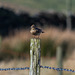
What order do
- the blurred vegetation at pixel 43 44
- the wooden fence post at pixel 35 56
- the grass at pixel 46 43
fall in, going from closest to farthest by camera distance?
1. the wooden fence post at pixel 35 56
2. the blurred vegetation at pixel 43 44
3. the grass at pixel 46 43

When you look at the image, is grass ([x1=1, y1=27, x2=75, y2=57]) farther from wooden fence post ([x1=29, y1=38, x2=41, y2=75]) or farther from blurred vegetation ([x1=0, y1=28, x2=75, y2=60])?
wooden fence post ([x1=29, y1=38, x2=41, y2=75])

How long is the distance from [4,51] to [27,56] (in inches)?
54.4

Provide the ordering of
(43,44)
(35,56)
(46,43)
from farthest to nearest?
(46,43)
(43,44)
(35,56)

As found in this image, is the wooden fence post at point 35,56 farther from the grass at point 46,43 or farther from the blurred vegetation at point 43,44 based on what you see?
the grass at point 46,43

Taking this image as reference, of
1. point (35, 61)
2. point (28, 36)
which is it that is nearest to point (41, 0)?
point (28, 36)

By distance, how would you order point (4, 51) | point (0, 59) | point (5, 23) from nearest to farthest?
point (0, 59) → point (4, 51) → point (5, 23)

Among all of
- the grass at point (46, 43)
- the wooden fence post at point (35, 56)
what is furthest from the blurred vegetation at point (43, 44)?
the wooden fence post at point (35, 56)

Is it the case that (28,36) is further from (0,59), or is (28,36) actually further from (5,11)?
(5,11)

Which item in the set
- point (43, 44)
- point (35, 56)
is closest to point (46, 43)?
point (43, 44)

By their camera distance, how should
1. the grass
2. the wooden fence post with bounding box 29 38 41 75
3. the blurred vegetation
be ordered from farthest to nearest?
the grass, the blurred vegetation, the wooden fence post with bounding box 29 38 41 75

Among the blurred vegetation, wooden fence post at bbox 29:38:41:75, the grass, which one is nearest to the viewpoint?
wooden fence post at bbox 29:38:41:75

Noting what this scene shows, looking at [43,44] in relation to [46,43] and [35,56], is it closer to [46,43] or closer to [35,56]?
[46,43]

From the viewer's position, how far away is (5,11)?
80.3 ft

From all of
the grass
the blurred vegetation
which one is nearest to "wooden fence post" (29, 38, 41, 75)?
the blurred vegetation
